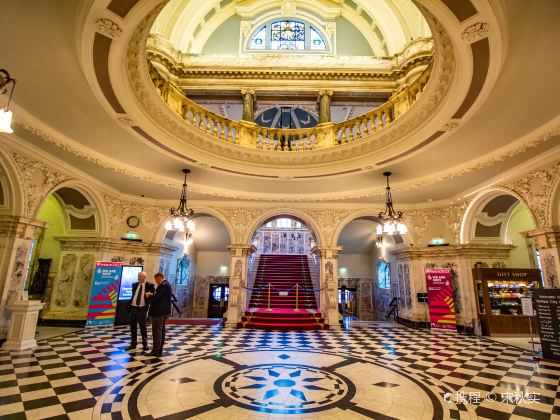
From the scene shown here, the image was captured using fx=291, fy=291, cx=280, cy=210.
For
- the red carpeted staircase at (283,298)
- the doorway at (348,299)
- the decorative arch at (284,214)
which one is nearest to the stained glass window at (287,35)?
the decorative arch at (284,214)

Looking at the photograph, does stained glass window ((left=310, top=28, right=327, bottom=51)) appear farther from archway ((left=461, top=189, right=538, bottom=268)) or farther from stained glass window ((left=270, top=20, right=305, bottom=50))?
archway ((left=461, top=189, right=538, bottom=268))

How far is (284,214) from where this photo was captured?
1017cm

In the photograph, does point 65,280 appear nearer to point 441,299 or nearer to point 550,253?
point 441,299

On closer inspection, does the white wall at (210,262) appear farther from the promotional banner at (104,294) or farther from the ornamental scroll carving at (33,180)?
the ornamental scroll carving at (33,180)

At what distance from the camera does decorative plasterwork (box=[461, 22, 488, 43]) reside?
3.32 metres

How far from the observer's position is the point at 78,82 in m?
4.37

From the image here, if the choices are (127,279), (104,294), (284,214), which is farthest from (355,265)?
(104,294)

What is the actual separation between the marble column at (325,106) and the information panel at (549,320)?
6548mm

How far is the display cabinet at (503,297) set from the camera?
26.8 feet

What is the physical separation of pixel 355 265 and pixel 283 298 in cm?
514

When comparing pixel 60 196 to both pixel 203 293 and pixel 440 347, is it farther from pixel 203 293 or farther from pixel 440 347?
pixel 440 347

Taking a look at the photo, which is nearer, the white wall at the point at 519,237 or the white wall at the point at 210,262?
the white wall at the point at 519,237

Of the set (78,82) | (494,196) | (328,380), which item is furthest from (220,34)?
(328,380)

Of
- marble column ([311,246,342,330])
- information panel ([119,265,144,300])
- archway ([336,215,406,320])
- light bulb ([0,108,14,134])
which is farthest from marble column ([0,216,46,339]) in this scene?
archway ([336,215,406,320])
